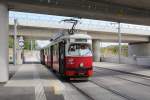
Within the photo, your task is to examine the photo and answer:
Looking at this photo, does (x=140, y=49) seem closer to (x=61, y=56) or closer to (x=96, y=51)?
(x=96, y=51)

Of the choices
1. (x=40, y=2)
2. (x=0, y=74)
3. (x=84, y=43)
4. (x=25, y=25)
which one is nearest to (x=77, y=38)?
(x=84, y=43)

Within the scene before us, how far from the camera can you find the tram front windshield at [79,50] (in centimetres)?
1895

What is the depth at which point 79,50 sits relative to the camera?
62.5 ft

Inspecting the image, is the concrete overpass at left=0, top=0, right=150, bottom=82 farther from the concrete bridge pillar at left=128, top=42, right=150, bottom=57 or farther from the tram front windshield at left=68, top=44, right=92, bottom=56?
the concrete bridge pillar at left=128, top=42, right=150, bottom=57

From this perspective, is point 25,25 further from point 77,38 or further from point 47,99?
point 47,99

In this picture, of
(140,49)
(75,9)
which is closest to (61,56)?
(75,9)

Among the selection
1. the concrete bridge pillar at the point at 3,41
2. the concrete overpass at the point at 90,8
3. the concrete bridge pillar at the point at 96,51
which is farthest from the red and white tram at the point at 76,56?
the concrete bridge pillar at the point at 96,51

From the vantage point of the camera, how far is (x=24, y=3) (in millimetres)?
19203

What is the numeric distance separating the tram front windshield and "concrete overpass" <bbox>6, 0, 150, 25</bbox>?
3049 mm

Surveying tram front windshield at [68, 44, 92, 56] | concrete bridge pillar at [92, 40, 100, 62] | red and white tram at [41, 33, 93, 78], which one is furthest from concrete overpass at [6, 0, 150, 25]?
concrete bridge pillar at [92, 40, 100, 62]

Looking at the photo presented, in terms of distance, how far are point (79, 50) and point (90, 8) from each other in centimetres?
373

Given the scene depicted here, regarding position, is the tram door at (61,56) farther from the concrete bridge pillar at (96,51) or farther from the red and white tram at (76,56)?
the concrete bridge pillar at (96,51)

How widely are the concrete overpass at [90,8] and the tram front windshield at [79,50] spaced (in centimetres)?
305

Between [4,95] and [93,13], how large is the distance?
11.2 m
